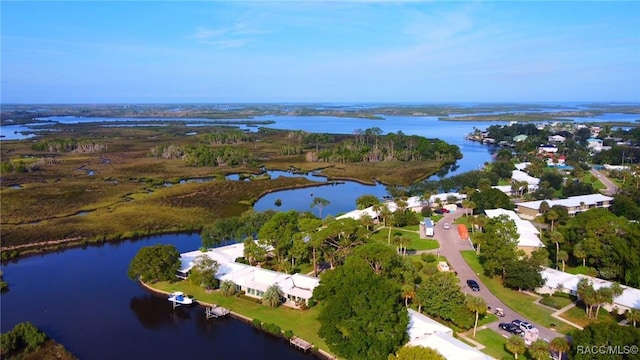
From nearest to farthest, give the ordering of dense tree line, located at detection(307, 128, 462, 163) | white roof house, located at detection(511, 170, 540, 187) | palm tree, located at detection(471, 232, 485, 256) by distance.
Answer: palm tree, located at detection(471, 232, 485, 256) → white roof house, located at detection(511, 170, 540, 187) → dense tree line, located at detection(307, 128, 462, 163)

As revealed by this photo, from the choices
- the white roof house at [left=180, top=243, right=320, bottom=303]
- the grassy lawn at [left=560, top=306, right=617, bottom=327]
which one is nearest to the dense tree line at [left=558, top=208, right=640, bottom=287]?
the grassy lawn at [left=560, top=306, right=617, bottom=327]

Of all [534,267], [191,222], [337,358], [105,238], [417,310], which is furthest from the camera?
[191,222]

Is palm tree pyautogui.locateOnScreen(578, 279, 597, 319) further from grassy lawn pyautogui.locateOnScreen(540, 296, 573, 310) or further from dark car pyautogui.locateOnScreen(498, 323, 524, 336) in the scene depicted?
dark car pyautogui.locateOnScreen(498, 323, 524, 336)

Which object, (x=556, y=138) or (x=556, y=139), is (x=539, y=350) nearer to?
(x=556, y=139)

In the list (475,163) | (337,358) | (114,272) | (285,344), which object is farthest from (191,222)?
(475,163)

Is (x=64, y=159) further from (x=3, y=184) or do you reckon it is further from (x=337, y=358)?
(x=337, y=358)

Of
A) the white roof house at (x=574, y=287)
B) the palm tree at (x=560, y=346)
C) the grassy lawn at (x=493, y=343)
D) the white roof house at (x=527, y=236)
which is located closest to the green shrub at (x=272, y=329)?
the grassy lawn at (x=493, y=343)
